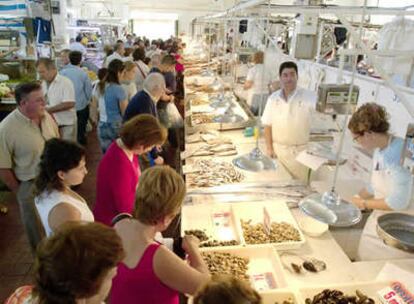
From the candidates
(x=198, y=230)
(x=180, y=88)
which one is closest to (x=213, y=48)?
(x=180, y=88)

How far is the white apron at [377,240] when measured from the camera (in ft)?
8.00

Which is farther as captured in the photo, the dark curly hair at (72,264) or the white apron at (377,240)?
the white apron at (377,240)

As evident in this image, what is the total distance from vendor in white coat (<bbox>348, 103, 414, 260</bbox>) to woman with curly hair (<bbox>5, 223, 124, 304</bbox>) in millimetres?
1850

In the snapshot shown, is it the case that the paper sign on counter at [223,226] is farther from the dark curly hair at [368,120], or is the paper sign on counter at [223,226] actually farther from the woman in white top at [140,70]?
the woman in white top at [140,70]

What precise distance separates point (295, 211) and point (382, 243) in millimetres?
716

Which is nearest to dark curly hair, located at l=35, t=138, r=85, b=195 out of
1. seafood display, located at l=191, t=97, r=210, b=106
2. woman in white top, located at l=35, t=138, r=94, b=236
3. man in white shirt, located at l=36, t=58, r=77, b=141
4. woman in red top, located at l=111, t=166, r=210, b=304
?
woman in white top, located at l=35, t=138, r=94, b=236

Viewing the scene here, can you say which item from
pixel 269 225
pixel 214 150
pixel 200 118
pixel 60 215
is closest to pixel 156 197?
pixel 60 215

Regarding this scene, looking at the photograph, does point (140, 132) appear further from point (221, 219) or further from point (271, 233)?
point (271, 233)

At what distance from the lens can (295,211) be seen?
2988 mm

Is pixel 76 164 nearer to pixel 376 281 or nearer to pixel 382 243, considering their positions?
pixel 376 281

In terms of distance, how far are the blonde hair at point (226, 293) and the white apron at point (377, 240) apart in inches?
66.4

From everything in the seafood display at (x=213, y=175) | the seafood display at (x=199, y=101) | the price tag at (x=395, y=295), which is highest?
the seafood display at (x=199, y=101)

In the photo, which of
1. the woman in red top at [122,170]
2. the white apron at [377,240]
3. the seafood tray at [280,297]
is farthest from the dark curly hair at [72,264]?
the white apron at [377,240]

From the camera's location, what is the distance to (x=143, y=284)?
162cm
